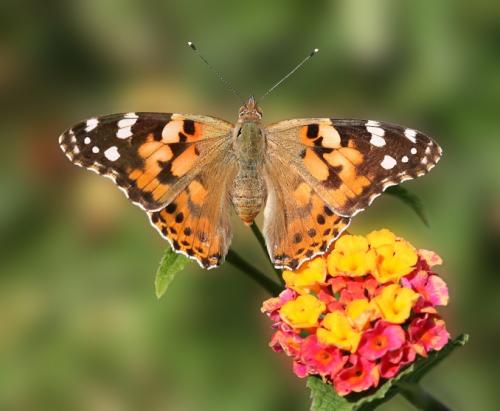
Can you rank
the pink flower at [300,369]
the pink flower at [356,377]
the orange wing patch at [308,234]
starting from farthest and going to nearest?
the orange wing patch at [308,234] → the pink flower at [300,369] → the pink flower at [356,377]

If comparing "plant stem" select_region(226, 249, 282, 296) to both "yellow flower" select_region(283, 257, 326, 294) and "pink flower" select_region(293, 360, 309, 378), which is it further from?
"pink flower" select_region(293, 360, 309, 378)

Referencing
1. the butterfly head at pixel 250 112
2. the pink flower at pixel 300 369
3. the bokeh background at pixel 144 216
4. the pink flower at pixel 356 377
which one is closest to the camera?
the pink flower at pixel 356 377

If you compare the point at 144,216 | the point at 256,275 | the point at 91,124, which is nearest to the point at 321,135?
the point at 256,275

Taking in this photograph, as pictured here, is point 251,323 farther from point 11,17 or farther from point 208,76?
point 11,17

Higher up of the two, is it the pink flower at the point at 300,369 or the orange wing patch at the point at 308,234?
the orange wing patch at the point at 308,234

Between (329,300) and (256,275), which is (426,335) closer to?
(329,300)

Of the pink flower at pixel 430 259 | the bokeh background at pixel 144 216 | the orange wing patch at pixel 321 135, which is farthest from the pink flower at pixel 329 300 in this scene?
the bokeh background at pixel 144 216

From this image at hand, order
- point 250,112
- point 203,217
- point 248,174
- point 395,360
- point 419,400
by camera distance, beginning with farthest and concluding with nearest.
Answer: point 250,112, point 248,174, point 203,217, point 419,400, point 395,360

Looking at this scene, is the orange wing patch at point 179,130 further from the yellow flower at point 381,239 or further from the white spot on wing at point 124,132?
the yellow flower at point 381,239
